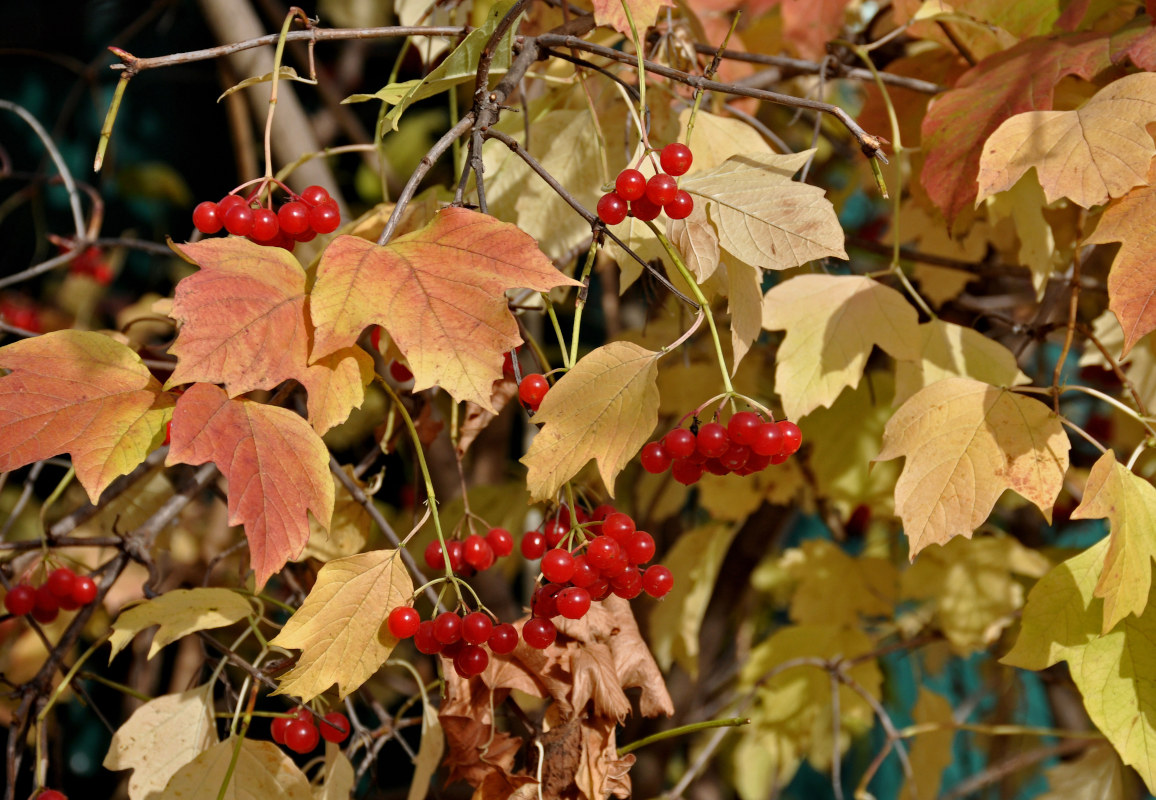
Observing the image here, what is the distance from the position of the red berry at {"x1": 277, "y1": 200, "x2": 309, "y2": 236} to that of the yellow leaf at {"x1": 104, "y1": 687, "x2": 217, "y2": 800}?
0.45 metres

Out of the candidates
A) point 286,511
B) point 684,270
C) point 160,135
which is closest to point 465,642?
point 286,511

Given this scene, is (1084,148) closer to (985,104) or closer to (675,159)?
(985,104)


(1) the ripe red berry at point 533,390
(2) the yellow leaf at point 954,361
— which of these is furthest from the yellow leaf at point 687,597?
(1) the ripe red berry at point 533,390

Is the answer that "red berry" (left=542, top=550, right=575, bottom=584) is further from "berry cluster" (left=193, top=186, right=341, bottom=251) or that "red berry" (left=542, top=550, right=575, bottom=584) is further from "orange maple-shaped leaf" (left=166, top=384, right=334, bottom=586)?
"berry cluster" (left=193, top=186, right=341, bottom=251)

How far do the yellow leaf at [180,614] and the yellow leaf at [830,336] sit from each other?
1.76 feet

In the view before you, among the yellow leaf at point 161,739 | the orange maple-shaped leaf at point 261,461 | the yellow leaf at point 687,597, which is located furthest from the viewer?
the yellow leaf at point 687,597

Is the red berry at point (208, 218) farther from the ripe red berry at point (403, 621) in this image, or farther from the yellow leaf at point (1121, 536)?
the yellow leaf at point (1121, 536)

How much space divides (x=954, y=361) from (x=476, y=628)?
0.57 metres

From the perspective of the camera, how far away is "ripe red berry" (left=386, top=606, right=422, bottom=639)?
2.15 feet

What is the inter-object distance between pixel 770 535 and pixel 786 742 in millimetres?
321

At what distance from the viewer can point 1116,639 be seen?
78cm

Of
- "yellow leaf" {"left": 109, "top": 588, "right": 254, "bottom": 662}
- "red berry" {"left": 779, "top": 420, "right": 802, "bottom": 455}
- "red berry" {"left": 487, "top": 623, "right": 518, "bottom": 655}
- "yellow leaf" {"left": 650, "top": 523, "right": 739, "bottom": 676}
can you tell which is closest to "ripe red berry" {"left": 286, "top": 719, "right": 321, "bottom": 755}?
"yellow leaf" {"left": 109, "top": 588, "right": 254, "bottom": 662}

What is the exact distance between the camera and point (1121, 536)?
0.69m

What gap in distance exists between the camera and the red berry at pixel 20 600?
2.92ft
